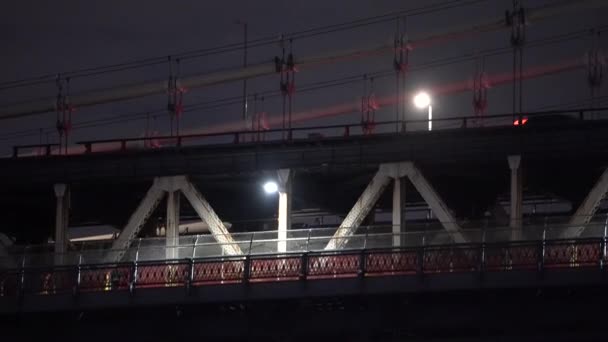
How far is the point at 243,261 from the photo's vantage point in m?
59.5

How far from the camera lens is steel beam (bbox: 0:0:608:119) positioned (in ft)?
357

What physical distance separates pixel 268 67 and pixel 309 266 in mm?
59789

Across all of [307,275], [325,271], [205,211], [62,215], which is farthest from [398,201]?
[62,215]

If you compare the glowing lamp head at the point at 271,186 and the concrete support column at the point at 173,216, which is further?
the glowing lamp head at the point at 271,186

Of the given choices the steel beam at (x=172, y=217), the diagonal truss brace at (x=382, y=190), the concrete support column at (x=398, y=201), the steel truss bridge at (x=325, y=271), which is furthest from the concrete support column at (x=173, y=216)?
the concrete support column at (x=398, y=201)

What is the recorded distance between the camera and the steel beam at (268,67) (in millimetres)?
108812

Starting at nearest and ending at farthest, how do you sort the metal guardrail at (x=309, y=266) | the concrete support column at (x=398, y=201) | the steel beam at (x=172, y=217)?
the metal guardrail at (x=309, y=266), the steel beam at (x=172, y=217), the concrete support column at (x=398, y=201)

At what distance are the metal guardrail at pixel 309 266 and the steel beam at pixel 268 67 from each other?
46414 millimetres

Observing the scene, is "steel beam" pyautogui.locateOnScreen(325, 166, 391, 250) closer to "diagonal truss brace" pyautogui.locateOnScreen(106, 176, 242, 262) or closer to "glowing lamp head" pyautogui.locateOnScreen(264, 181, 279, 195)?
"glowing lamp head" pyautogui.locateOnScreen(264, 181, 279, 195)

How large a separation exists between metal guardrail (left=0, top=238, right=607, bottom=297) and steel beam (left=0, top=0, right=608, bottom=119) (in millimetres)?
46414

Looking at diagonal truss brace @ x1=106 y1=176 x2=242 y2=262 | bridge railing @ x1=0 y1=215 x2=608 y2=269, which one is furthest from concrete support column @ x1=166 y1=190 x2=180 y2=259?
bridge railing @ x1=0 y1=215 x2=608 y2=269

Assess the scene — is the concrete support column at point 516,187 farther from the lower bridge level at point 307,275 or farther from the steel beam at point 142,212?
the steel beam at point 142,212

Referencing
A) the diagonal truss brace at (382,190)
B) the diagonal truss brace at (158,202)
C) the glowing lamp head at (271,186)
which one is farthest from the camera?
the glowing lamp head at (271,186)

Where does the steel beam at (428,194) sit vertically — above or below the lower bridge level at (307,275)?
above
